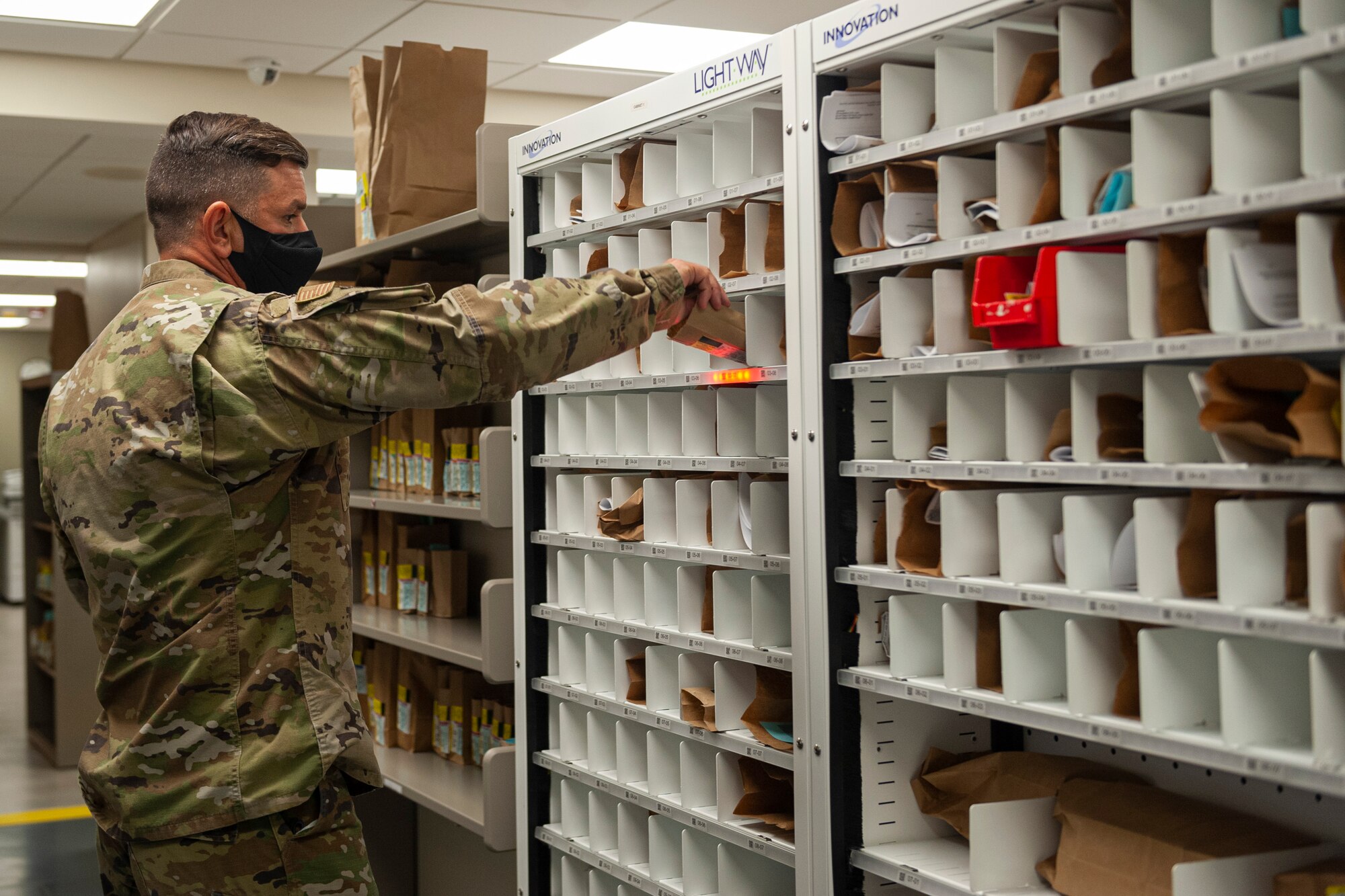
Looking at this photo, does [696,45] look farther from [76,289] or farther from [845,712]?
[76,289]

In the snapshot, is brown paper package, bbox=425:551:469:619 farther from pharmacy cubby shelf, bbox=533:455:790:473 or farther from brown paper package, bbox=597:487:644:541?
brown paper package, bbox=597:487:644:541

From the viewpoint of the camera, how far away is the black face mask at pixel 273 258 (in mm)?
2432

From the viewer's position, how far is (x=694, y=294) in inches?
92.9

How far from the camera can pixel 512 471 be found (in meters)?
3.31

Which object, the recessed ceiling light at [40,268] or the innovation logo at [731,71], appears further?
the recessed ceiling light at [40,268]

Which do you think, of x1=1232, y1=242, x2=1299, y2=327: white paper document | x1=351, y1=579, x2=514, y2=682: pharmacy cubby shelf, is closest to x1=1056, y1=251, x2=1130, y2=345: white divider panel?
x1=1232, y1=242, x2=1299, y2=327: white paper document

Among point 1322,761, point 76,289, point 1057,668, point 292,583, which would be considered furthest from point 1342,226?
point 76,289

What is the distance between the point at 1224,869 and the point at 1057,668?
37 centimetres

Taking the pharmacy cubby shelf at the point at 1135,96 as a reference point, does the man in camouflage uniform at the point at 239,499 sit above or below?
below

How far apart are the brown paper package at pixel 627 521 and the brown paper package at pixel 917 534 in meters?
0.79

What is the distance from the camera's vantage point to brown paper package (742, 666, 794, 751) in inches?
103

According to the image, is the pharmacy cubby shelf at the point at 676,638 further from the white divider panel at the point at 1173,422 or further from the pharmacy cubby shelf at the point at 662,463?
the white divider panel at the point at 1173,422

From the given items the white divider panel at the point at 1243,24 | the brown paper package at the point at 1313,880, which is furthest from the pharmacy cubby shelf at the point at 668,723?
the white divider panel at the point at 1243,24

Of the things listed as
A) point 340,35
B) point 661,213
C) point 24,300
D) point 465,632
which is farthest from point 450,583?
point 24,300
